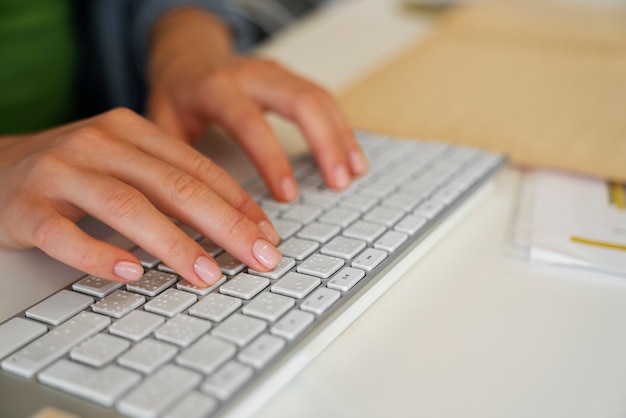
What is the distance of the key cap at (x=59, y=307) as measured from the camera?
1.30ft

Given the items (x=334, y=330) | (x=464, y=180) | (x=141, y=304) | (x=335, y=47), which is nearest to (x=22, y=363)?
(x=141, y=304)

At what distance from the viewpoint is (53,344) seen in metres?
0.37

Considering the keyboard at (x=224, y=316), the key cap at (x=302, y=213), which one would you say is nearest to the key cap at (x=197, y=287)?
the keyboard at (x=224, y=316)

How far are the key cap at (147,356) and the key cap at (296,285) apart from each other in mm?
80

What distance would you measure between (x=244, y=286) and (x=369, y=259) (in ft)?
0.29

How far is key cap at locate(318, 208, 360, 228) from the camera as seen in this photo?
0.50 metres

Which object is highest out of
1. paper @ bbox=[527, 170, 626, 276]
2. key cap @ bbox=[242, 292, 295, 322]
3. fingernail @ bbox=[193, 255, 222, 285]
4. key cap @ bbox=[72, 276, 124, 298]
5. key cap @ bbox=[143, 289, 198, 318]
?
fingernail @ bbox=[193, 255, 222, 285]

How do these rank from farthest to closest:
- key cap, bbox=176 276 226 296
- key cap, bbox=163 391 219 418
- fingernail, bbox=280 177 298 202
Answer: fingernail, bbox=280 177 298 202 < key cap, bbox=176 276 226 296 < key cap, bbox=163 391 219 418

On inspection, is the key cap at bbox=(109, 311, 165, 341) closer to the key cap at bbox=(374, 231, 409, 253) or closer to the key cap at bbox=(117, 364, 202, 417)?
the key cap at bbox=(117, 364, 202, 417)

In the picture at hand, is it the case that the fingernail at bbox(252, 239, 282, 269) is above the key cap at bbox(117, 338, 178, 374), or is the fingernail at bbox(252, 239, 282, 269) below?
above

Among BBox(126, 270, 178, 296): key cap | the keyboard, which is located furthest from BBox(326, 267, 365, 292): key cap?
BBox(126, 270, 178, 296): key cap

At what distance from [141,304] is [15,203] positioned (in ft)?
Result: 0.43

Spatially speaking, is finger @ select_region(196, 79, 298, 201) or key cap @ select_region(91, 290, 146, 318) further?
finger @ select_region(196, 79, 298, 201)

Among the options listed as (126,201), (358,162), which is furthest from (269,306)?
(358,162)
